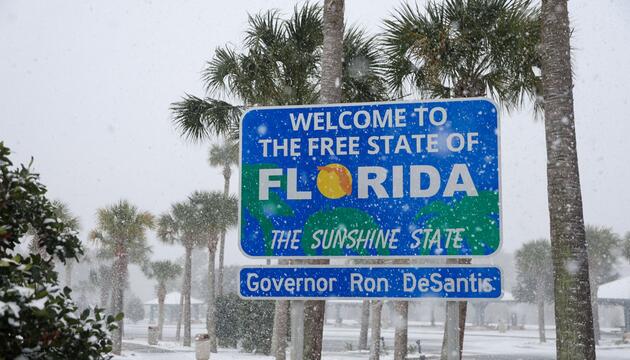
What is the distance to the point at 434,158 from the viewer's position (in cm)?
360

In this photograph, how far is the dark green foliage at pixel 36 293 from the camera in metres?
2.79

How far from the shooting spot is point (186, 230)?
3606 centimetres

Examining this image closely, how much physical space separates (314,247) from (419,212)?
608 millimetres

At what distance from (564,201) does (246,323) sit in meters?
23.5

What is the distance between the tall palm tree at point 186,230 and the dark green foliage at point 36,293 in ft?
103

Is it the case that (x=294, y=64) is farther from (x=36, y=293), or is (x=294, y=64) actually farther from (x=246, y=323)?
(x=246, y=323)

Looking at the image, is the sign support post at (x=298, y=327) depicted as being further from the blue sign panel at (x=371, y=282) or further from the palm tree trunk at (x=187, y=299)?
the palm tree trunk at (x=187, y=299)

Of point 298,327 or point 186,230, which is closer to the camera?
point 298,327

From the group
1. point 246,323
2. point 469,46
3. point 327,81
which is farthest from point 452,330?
point 246,323

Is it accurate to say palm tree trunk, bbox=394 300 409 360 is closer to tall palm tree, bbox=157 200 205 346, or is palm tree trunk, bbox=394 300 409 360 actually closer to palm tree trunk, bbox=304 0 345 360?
palm tree trunk, bbox=304 0 345 360

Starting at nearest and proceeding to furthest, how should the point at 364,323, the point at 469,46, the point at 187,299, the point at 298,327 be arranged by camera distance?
1. the point at 298,327
2. the point at 469,46
3. the point at 364,323
4. the point at 187,299

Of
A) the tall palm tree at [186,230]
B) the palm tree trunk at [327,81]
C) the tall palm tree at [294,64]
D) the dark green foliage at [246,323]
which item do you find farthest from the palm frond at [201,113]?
the tall palm tree at [186,230]

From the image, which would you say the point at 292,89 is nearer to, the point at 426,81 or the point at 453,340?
the point at 426,81

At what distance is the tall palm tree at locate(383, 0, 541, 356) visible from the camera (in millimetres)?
12227
